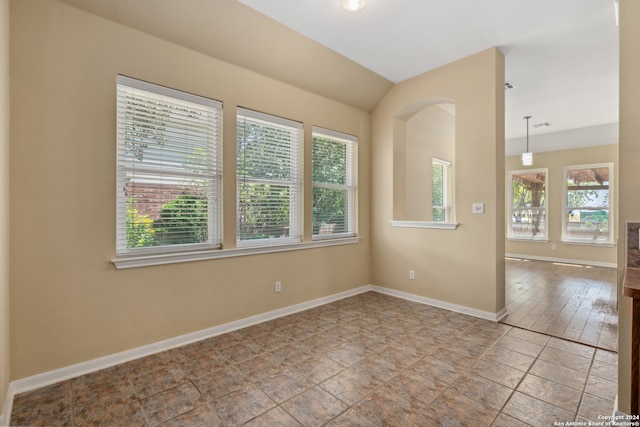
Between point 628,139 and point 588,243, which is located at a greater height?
point 628,139

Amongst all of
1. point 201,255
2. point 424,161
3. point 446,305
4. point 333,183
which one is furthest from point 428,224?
point 201,255

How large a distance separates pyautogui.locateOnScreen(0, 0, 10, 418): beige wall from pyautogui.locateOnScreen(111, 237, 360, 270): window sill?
62cm

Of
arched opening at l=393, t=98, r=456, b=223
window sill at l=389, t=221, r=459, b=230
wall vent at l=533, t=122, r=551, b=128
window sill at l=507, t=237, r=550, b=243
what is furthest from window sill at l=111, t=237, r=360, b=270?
window sill at l=507, t=237, r=550, b=243

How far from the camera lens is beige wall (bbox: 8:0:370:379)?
203cm

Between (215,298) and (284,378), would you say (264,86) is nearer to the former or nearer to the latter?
(215,298)

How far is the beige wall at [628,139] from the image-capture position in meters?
1.66

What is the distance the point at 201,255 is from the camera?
281 cm

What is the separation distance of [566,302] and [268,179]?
4.14m

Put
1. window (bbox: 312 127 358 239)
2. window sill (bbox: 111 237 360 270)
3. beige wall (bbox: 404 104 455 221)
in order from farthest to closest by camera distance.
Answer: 1. beige wall (bbox: 404 104 455 221)
2. window (bbox: 312 127 358 239)
3. window sill (bbox: 111 237 360 270)

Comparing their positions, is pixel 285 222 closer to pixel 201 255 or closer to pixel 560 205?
pixel 201 255

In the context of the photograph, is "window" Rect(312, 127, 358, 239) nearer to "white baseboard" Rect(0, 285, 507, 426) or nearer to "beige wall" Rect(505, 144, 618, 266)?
"white baseboard" Rect(0, 285, 507, 426)

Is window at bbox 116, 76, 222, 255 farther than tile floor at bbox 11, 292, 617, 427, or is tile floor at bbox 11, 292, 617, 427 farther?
window at bbox 116, 76, 222, 255

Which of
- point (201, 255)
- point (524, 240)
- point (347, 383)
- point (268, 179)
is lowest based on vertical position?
point (347, 383)

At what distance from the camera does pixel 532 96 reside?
184 inches
